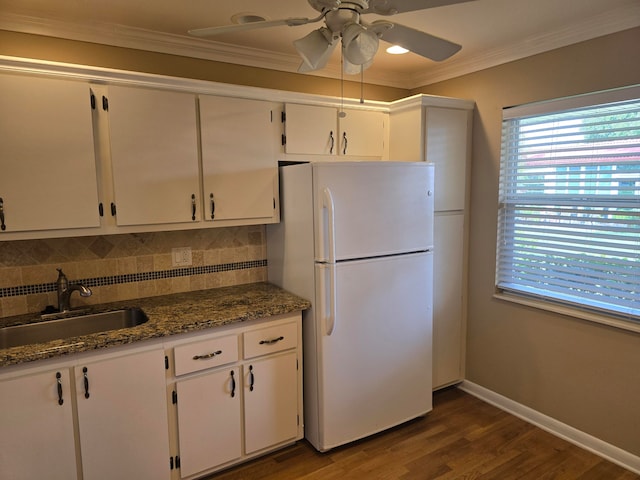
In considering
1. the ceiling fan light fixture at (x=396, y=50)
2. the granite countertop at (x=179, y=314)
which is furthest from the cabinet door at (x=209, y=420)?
the ceiling fan light fixture at (x=396, y=50)

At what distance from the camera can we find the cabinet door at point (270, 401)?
2.32 m

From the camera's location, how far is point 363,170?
7.73 feet

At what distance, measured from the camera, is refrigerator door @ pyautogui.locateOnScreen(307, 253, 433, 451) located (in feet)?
7.77

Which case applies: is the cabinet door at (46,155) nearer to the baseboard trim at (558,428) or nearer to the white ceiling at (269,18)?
the white ceiling at (269,18)

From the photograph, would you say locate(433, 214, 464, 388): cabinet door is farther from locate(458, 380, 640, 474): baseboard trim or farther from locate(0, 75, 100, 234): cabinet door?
locate(0, 75, 100, 234): cabinet door

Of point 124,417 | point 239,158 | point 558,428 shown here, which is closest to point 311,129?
point 239,158

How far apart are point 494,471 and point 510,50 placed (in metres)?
2.59

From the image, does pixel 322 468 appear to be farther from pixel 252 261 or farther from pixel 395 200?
pixel 395 200

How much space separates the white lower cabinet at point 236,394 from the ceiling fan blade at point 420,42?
1555 mm

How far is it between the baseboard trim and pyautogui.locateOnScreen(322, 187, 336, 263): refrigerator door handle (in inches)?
68.7

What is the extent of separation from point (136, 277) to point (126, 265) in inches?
3.8

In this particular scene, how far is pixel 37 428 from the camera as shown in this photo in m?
1.81

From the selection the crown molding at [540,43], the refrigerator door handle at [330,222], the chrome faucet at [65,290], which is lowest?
the chrome faucet at [65,290]

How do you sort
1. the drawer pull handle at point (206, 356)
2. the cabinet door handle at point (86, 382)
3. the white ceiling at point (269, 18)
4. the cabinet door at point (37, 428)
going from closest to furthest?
the cabinet door at point (37, 428) < the cabinet door handle at point (86, 382) < the white ceiling at point (269, 18) < the drawer pull handle at point (206, 356)
